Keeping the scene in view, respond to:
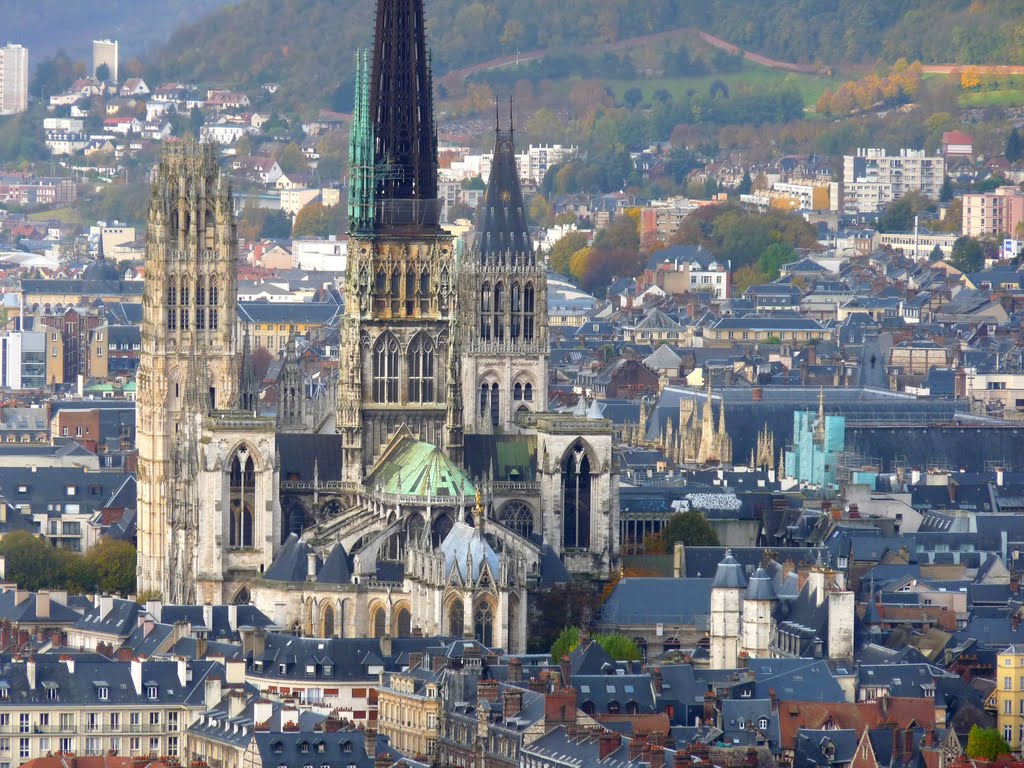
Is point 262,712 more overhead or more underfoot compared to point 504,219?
more underfoot

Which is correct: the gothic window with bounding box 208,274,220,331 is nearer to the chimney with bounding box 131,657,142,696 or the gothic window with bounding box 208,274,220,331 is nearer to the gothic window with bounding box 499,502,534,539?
the gothic window with bounding box 499,502,534,539

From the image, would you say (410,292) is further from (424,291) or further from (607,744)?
(607,744)

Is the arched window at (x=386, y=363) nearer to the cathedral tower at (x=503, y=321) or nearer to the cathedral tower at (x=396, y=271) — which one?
the cathedral tower at (x=396, y=271)

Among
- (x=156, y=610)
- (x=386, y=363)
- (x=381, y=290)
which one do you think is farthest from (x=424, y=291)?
(x=156, y=610)

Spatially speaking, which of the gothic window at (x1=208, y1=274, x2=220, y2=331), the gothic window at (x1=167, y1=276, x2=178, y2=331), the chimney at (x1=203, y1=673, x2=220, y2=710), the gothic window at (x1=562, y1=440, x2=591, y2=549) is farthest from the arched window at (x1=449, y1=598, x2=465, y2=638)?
the gothic window at (x1=167, y1=276, x2=178, y2=331)

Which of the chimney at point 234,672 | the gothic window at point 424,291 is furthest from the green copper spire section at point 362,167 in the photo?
the chimney at point 234,672

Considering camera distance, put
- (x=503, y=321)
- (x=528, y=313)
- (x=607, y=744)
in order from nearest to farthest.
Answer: (x=607, y=744) → (x=503, y=321) → (x=528, y=313)
